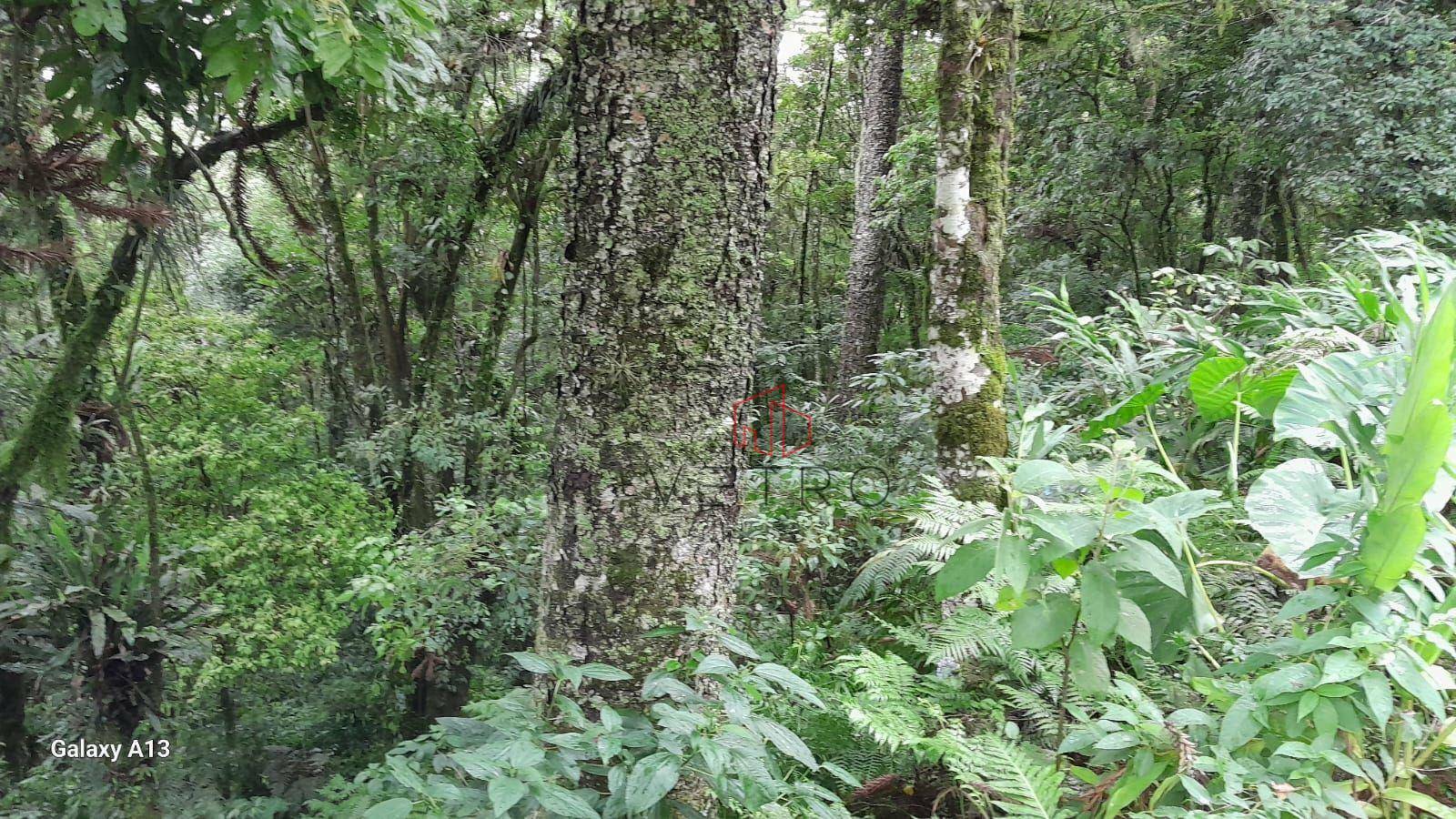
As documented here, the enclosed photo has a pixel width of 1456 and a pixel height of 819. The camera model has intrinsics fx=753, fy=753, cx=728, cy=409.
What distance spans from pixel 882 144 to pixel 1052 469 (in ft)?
24.1

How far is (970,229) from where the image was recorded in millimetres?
3377

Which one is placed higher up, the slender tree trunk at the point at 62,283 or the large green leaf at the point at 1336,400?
the slender tree trunk at the point at 62,283

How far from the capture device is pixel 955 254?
3354 millimetres

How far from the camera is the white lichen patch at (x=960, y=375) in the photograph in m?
3.26

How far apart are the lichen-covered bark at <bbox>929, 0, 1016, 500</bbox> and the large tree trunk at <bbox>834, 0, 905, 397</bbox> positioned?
175 inches

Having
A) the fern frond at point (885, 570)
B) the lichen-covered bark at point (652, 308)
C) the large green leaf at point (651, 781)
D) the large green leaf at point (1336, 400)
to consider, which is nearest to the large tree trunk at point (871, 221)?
the fern frond at point (885, 570)

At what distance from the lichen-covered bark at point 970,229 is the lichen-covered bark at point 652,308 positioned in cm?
160

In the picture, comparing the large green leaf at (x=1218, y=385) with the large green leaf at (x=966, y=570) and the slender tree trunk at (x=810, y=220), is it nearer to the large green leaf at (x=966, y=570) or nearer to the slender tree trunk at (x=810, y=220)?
the large green leaf at (x=966, y=570)

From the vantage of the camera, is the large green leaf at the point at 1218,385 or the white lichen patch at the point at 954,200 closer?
the large green leaf at the point at 1218,385

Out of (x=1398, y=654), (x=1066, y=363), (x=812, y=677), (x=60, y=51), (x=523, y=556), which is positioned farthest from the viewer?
(x=1066, y=363)

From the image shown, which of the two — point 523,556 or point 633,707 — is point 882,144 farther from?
point 633,707

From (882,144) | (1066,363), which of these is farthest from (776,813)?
(882,144)

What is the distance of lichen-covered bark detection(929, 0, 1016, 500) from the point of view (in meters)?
3.26

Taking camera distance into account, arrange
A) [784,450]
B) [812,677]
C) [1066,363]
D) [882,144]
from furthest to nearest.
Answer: [882,144]
[784,450]
[1066,363]
[812,677]
